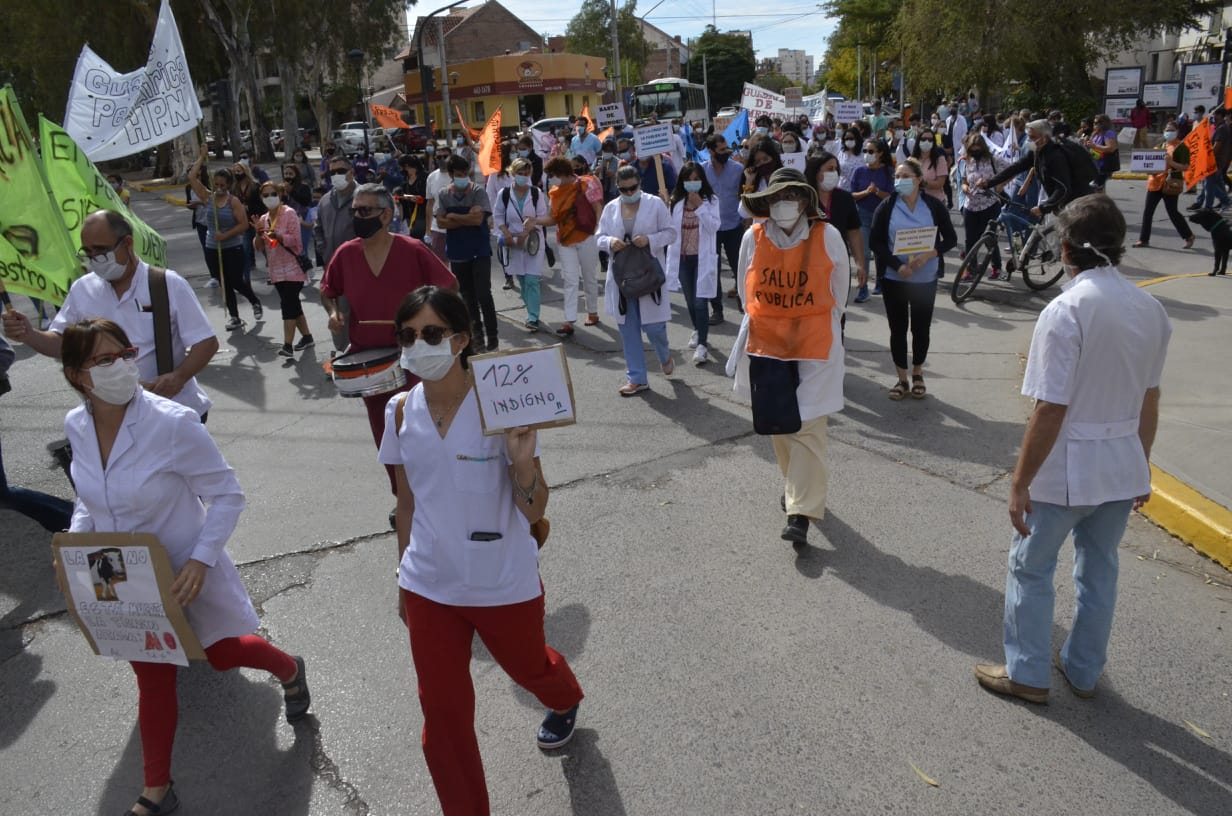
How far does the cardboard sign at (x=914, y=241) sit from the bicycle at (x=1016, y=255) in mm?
3528

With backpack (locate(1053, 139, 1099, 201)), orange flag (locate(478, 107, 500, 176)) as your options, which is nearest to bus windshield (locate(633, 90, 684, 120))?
orange flag (locate(478, 107, 500, 176))

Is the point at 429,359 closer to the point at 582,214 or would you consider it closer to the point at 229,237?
the point at 582,214

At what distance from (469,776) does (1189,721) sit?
8.36ft

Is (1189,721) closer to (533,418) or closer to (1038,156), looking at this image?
(533,418)

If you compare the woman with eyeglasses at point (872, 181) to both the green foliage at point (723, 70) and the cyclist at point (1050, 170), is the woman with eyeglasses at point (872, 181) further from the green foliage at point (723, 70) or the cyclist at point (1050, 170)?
the green foliage at point (723, 70)

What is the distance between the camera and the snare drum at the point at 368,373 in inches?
186

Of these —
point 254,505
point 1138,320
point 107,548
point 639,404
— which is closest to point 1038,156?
point 639,404

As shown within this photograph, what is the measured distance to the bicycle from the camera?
33.2 ft

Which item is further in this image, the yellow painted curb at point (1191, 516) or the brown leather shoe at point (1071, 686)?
the yellow painted curb at point (1191, 516)

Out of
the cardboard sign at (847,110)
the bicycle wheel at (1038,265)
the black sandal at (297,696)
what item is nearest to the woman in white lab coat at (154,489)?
the black sandal at (297,696)

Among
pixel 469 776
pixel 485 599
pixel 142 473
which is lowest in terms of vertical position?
pixel 469 776

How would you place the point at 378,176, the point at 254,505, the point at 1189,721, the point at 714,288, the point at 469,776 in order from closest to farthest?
the point at 469,776 < the point at 1189,721 < the point at 254,505 < the point at 714,288 < the point at 378,176

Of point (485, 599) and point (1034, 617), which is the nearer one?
point (485, 599)

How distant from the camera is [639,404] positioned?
7.33 m
